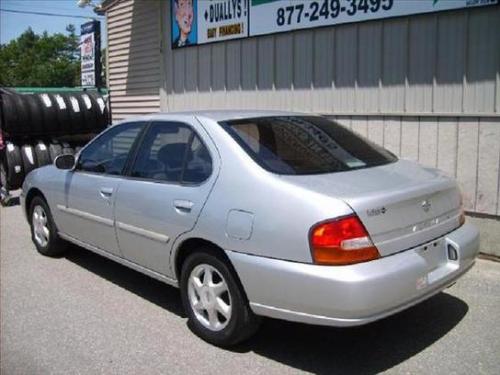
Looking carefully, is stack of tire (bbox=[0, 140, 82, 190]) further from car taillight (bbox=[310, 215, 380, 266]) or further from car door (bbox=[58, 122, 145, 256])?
car taillight (bbox=[310, 215, 380, 266])

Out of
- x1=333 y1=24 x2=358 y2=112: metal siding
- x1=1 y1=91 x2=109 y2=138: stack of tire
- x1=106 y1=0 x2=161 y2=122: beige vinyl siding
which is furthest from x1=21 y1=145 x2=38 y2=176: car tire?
x1=333 y1=24 x2=358 y2=112: metal siding

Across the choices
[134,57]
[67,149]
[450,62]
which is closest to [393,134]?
[450,62]

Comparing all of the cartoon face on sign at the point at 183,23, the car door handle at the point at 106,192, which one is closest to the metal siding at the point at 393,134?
the car door handle at the point at 106,192

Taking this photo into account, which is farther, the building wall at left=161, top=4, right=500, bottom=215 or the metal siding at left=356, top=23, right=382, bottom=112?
the metal siding at left=356, top=23, right=382, bottom=112

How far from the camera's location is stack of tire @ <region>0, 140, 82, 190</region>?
10188 mm

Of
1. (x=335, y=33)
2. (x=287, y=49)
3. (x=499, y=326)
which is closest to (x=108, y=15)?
(x=287, y=49)

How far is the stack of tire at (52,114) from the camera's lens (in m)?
10.8

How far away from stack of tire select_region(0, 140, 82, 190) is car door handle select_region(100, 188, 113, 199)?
18.8 ft

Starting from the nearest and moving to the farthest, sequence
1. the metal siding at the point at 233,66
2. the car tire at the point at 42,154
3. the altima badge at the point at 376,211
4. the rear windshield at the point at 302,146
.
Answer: the altima badge at the point at 376,211 → the rear windshield at the point at 302,146 → the metal siding at the point at 233,66 → the car tire at the point at 42,154

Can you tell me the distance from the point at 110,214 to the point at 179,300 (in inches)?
35.8

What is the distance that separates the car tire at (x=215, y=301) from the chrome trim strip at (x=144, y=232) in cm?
26

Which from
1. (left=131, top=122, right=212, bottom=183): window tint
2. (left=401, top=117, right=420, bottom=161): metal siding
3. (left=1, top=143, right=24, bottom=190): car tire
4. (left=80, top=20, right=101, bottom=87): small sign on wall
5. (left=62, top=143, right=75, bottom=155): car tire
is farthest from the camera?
(left=80, top=20, right=101, bottom=87): small sign on wall

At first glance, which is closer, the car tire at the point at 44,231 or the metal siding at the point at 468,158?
the metal siding at the point at 468,158

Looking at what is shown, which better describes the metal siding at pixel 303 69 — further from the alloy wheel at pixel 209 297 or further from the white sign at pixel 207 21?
the alloy wheel at pixel 209 297
